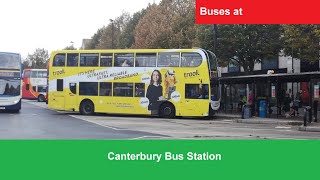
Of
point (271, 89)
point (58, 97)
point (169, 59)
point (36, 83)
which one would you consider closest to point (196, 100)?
point (169, 59)

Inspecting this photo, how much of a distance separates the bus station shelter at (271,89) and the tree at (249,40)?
2.47 metres

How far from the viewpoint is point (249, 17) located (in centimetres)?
1145

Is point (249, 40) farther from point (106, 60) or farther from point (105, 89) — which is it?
point (105, 89)

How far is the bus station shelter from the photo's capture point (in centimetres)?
2178

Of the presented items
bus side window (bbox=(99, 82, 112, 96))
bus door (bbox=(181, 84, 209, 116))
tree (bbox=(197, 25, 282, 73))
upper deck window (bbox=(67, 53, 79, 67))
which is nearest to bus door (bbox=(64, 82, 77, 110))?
upper deck window (bbox=(67, 53, 79, 67))

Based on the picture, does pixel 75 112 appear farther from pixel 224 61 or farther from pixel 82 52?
pixel 224 61

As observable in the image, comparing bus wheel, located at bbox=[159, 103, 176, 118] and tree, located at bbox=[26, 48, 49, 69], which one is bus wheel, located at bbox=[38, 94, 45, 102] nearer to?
bus wheel, located at bbox=[159, 103, 176, 118]

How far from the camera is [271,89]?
26.5 metres

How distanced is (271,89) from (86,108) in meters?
11.9

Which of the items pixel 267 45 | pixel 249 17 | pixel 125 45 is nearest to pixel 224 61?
pixel 267 45

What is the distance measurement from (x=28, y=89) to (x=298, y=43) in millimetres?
38509

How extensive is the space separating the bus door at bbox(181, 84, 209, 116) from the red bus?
1195 inches

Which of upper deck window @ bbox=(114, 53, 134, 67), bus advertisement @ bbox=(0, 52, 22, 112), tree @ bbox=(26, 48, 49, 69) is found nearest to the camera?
upper deck window @ bbox=(114, 53, 134, 67)

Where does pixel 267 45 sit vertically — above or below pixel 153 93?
above
